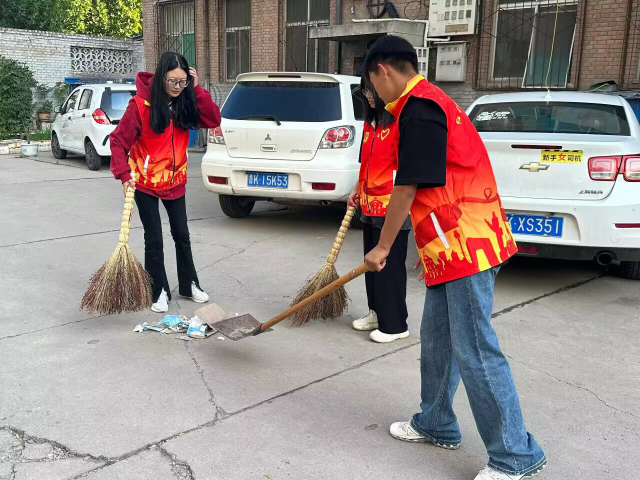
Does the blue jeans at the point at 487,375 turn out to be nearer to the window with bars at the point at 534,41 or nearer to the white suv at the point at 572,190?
the white suv at the point at 572,190

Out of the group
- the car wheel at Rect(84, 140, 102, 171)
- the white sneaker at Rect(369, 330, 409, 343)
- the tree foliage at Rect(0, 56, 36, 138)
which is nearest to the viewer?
the white sneaker at Rect(369, 330, 409, 343)

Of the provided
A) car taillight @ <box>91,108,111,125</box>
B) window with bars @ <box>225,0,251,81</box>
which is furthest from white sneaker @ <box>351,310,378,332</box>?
window with bars @ <box>225,0,251,81</box>

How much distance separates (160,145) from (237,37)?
13.1m

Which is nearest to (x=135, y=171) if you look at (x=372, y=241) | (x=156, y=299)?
(x=156, y=299)

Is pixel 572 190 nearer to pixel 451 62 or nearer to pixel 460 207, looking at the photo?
pixel 460 207

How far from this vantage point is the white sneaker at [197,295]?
489cm

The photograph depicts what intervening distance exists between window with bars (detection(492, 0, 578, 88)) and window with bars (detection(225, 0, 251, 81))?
713 centimetres

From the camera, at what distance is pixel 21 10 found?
25.2 meters

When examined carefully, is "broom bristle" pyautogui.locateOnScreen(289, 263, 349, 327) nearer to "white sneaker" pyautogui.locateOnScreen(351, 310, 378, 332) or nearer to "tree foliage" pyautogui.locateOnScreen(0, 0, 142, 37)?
"white sneaker" pyautogui.locateOnScreen(351, 310, 378, 332)

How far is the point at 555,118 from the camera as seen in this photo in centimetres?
553

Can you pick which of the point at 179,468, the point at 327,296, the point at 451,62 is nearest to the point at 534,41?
the point at 451,62

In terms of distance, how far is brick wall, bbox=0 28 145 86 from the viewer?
774 inches

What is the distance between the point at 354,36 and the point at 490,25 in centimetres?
258

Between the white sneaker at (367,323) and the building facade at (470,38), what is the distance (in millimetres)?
7475
